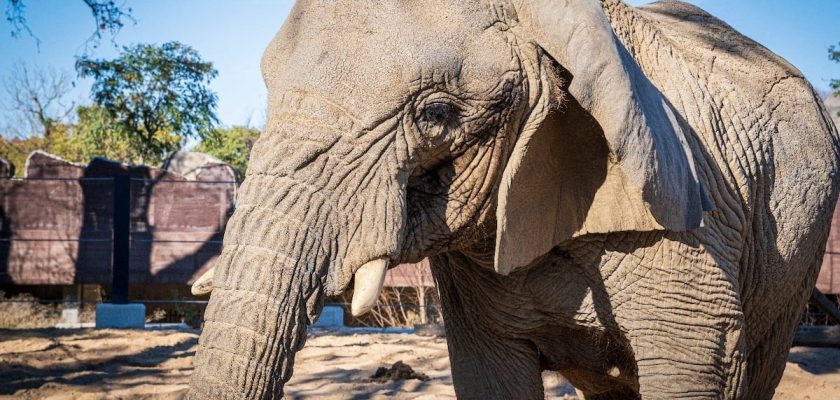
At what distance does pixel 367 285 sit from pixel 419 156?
445mm

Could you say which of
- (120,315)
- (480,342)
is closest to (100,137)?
(120,315)

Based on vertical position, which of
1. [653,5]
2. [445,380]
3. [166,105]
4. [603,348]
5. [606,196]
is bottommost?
[445,380]

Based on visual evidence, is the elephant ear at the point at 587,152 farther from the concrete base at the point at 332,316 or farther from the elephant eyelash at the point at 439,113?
the concrete base at the point at 332,316

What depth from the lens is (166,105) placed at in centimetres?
2080

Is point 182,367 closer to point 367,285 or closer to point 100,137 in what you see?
point 367,285

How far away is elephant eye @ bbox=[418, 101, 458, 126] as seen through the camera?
8.14 feet

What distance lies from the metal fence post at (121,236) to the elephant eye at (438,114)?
9.59 meters

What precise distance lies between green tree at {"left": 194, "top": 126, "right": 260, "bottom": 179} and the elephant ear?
65.4ft

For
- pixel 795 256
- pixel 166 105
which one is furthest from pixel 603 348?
pixel 166 105

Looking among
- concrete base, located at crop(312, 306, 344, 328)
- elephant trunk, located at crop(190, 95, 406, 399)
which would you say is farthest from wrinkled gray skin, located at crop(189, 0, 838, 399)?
concrete base, located at crop(312, 306, 344, 328)

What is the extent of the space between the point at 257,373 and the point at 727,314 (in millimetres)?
1679

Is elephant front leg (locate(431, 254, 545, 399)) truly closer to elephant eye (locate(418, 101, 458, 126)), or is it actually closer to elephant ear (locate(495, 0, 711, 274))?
elephant ear (locate(495, 0, 711, 274))

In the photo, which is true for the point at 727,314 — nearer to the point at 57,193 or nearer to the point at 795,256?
the point at 795,256

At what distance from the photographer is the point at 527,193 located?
2.80 metres
